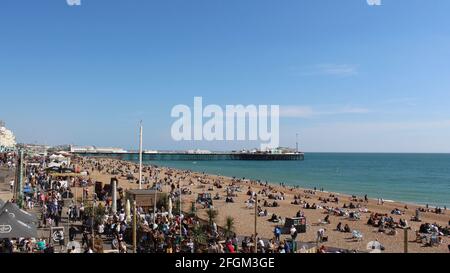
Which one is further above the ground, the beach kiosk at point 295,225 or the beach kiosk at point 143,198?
the beach kiosk at point 143,198

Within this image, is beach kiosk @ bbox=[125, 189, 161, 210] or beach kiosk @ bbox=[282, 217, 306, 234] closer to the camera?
beach kiosk @ bbox=[125, 189, 161, 210]

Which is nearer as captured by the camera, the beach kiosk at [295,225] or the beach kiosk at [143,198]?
the beach kiosk at [143,198]

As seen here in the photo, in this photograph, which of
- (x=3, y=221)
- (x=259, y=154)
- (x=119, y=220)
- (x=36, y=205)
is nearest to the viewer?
(x=3, y=221)

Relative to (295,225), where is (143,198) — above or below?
above

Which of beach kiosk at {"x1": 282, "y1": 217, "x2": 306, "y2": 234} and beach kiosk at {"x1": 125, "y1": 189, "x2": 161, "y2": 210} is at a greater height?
beach kiosk at {"x1": 125, "y1": 189, "x2": 161, "y2": 210}

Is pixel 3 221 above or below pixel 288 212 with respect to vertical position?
above

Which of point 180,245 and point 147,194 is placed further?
point 147,194

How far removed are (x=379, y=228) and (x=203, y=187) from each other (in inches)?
800
